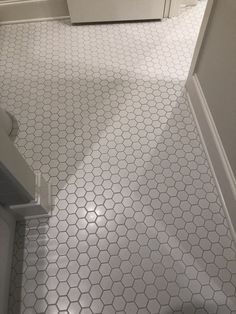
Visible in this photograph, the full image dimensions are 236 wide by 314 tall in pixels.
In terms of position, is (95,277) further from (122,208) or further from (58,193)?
(58,193)

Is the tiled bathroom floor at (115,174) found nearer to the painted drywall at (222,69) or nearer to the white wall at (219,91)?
the white wall at (219,91)

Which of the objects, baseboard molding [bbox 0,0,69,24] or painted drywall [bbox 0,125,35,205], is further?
baseboard molding [bbox 0,0,69,24]

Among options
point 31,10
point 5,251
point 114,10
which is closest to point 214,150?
point 5,251

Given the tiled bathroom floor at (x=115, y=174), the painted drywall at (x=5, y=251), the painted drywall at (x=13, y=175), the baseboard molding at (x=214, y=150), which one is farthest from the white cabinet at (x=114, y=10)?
the painted drywall at (x=5, y=251)

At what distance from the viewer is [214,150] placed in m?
1.25

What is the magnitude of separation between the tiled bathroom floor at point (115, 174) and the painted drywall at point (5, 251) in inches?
1.3

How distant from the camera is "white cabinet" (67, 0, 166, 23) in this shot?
1.73 meters

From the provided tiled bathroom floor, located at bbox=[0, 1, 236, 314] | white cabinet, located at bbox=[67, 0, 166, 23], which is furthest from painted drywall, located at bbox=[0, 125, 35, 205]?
white cabinet, located at bbox=[67, 0, 166, 23]

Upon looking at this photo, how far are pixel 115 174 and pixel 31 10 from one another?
1.33m

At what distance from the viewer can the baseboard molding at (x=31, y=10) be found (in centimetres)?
182

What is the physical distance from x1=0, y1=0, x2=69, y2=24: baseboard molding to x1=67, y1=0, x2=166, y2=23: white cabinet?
0.14 meters

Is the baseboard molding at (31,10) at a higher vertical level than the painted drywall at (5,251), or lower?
higher

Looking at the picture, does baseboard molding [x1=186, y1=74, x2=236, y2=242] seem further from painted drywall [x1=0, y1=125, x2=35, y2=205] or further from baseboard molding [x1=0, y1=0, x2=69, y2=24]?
baseboard molding [x1=0, y1=0, x2=69, y2=24]

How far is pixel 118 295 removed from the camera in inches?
41.5
